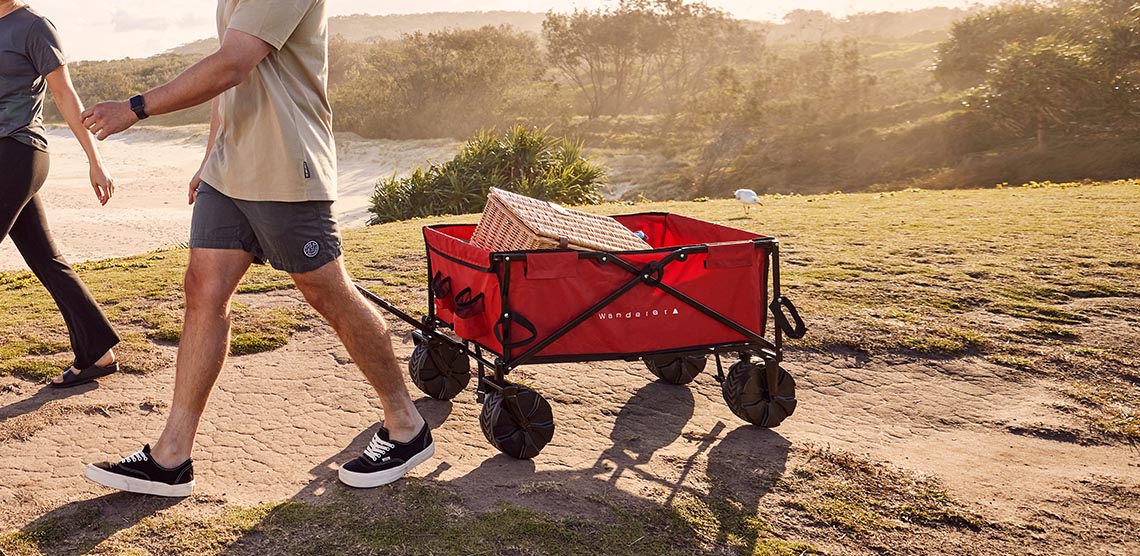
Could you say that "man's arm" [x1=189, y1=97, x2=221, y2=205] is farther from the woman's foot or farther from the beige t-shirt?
the woman's foot

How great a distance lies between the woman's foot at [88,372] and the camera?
4.65m

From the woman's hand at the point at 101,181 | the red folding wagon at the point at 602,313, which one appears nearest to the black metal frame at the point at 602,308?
the red folding wagon at the point at 602,313

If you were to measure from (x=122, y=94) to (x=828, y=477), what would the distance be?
193ft

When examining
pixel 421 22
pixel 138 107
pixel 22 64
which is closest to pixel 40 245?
pixel 22 64

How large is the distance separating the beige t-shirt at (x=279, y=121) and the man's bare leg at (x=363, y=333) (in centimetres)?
30

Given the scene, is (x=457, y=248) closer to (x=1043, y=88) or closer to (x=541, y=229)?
(x=541, y=229)

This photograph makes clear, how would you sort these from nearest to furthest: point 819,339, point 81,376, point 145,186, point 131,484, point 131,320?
point 131,484 → point 81,376 → point 819,339 → point 131,320 → point 145,186

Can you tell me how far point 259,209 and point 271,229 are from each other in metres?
0.08

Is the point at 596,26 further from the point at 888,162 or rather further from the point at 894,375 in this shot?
the point at 894,375

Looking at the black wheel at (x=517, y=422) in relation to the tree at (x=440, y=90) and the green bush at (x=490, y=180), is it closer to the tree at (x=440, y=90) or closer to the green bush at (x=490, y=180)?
the green bush at (x=490, y=180)

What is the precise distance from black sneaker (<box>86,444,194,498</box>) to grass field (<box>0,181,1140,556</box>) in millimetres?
57

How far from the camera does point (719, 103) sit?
120 ft

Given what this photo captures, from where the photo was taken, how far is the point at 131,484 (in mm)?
3316

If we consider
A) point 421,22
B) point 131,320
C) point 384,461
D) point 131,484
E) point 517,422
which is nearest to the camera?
point 131,484
